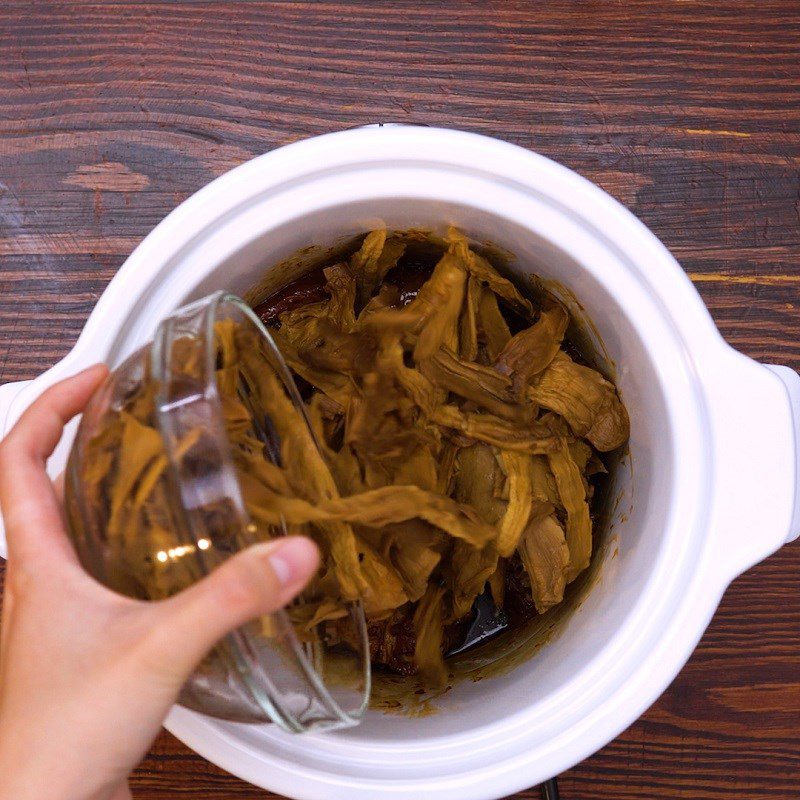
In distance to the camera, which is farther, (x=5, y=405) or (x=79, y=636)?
(x=5, y=405)

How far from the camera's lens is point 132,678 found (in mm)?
499

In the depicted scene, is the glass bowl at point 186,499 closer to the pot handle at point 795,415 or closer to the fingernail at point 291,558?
the fingernail at point 291,558

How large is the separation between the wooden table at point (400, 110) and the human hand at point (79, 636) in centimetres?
34

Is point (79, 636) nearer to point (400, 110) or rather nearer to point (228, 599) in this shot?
point (228, 599)

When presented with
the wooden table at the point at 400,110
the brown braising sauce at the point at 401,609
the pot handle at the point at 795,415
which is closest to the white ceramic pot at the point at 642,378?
the pot handle at the point at 795,415

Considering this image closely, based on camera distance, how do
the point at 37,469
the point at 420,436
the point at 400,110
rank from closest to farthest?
the point at 37,469
the point at 420,436
the point at 400,110

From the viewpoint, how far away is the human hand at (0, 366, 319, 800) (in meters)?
0.48

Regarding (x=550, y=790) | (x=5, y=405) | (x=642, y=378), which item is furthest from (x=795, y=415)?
(x=5, y=405)

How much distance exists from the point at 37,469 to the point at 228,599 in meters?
0.22

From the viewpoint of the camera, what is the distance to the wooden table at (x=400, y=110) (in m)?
0.84

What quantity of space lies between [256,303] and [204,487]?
0.31 m

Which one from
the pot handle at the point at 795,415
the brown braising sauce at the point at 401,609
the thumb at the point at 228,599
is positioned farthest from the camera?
the brown braising sauce at the point at 401,609

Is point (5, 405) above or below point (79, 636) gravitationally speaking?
above

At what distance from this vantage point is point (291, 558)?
0.49 m
